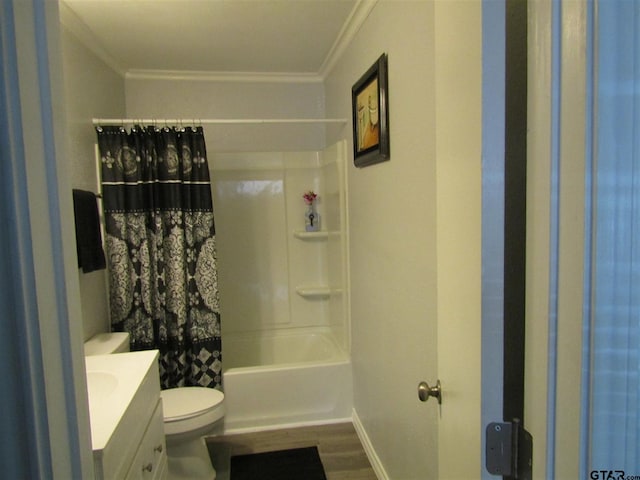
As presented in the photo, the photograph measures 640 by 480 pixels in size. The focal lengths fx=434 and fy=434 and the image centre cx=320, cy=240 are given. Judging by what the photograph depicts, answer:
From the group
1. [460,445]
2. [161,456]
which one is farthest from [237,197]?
[460,445]

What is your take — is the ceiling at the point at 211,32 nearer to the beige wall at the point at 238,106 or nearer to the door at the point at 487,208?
the beige wall at the point at 238,106

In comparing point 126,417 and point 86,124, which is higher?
point 86,124

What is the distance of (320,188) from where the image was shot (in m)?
3.45

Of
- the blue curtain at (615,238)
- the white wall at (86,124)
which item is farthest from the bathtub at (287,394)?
the blue curtain at (615,238)

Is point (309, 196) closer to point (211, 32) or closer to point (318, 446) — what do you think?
point (211, 32)

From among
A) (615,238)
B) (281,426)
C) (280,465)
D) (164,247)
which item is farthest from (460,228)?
(281,426)

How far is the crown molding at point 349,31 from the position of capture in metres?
2.08

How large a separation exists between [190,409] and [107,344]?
1.80 feet

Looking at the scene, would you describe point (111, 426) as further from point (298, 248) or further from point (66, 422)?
point (298, 248)

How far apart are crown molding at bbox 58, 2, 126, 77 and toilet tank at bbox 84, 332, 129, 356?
1.58m

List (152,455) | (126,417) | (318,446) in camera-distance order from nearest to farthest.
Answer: (126,417) → (152,455) → (318,446)

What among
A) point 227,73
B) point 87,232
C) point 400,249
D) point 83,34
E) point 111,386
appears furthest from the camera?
point 227,73

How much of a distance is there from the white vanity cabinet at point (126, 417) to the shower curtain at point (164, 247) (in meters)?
0.84

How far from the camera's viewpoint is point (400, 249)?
181 centimetres
